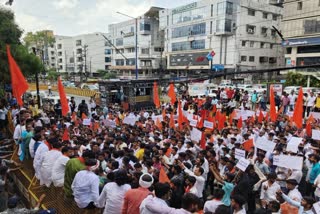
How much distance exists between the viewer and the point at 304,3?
3994 cm

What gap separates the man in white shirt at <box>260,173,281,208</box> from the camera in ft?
16.4

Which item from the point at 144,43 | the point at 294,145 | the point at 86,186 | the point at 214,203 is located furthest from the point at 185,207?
the point at 144,43

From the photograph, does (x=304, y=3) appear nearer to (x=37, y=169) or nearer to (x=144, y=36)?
(x=144, y=36)

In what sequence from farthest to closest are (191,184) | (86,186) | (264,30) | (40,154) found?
(264,30) < (40,154) < (191,184) < (86,186)

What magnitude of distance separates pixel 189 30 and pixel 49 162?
5039 centimetres

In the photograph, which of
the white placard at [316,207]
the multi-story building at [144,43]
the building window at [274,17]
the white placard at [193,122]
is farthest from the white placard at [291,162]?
the multi-story building at [144,43]

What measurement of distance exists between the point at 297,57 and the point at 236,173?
137ft

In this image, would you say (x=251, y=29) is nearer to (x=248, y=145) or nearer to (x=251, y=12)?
(x=251, y=12)

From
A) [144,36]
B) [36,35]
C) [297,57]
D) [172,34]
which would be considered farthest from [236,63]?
[36,35]

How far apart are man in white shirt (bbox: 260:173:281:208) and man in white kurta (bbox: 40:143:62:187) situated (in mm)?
3963

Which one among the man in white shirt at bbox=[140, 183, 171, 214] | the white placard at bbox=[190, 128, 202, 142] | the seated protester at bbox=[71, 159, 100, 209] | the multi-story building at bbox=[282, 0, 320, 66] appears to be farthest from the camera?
the multi-story building at bbox=[282, 0, 320, 66]

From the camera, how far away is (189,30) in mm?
52844

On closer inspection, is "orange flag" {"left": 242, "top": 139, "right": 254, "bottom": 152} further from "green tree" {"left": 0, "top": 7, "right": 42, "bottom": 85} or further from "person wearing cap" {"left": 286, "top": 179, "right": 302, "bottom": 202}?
"green tree" {"left": 0, "top": 7, "right": 42, "bottom": 85}

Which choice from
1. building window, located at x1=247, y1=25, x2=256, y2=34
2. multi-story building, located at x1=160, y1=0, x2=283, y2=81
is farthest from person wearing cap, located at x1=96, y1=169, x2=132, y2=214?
building window, located at x1=247, y1=25, x2=256, y2=34
